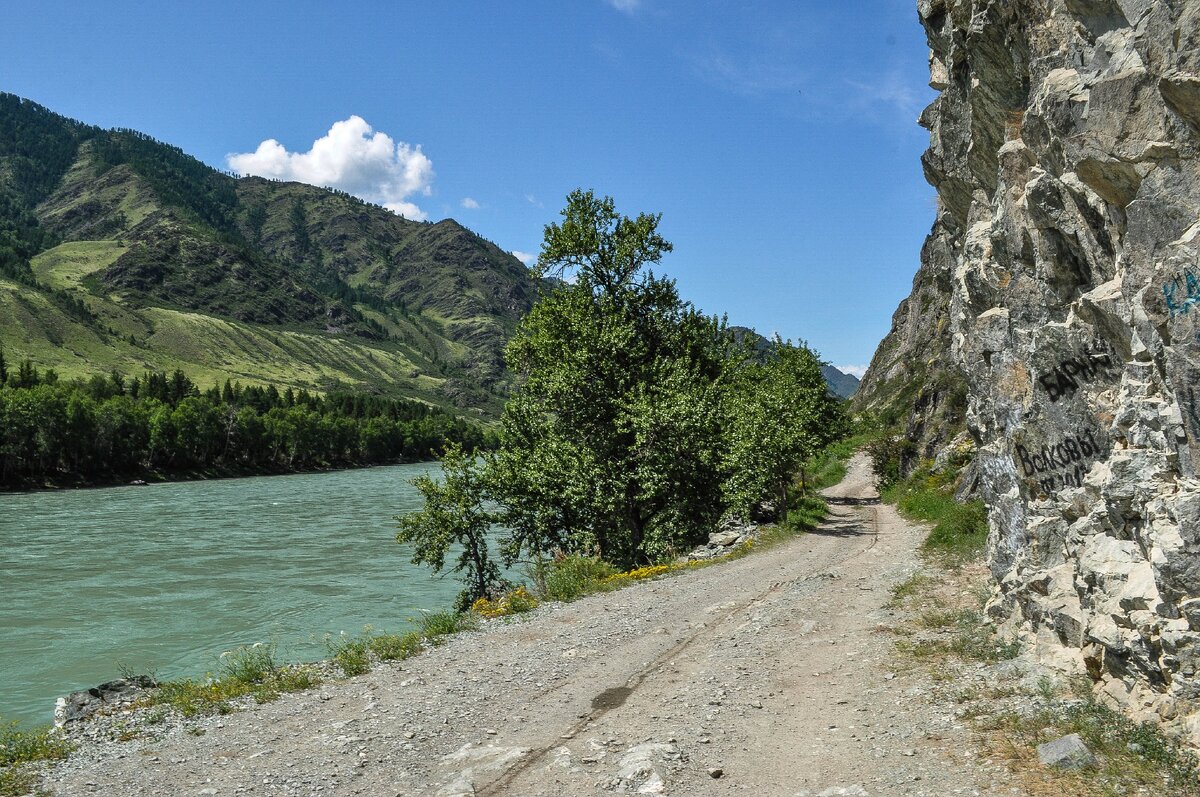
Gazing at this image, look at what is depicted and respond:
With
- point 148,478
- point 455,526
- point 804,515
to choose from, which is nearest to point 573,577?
point 455,526

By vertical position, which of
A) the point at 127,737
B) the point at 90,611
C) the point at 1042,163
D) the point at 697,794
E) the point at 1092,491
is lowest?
the point at 90,611

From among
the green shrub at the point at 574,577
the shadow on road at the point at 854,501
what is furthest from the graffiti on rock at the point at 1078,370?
the shadow on road at the point at 854,501

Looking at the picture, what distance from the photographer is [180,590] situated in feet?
107

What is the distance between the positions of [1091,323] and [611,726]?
27.3ft

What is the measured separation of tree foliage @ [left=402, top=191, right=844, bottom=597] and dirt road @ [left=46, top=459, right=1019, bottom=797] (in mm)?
12286

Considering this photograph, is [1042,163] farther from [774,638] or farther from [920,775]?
[774,638]

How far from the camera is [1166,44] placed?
295 inches

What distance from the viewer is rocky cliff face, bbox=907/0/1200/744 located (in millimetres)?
7414

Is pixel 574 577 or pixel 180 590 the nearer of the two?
pixel 574 577

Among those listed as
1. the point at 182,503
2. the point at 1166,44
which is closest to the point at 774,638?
the point at 1166,44

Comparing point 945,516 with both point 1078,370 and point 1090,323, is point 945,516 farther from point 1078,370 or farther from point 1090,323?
point 1090,323

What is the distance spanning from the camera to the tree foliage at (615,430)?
94.4ft

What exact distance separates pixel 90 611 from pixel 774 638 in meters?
27.7

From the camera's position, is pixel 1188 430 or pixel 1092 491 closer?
pixel 1188 430
